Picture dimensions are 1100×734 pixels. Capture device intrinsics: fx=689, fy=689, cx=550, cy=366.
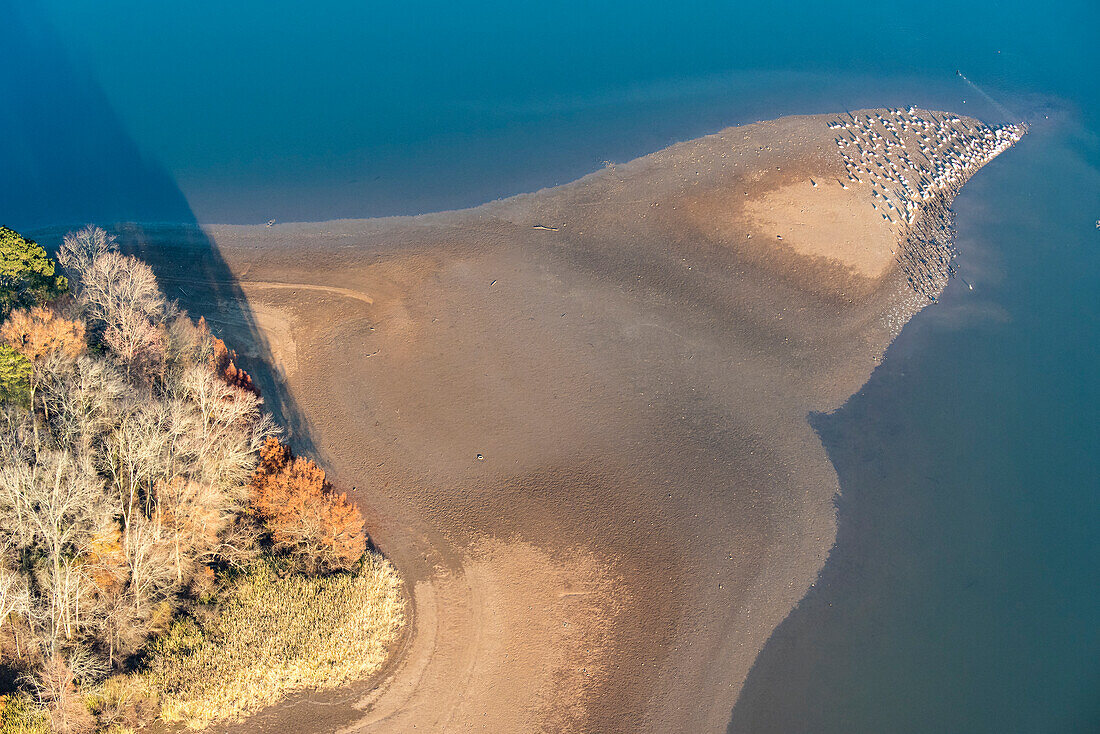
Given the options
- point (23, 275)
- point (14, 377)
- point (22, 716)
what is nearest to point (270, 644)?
point (22, 716)

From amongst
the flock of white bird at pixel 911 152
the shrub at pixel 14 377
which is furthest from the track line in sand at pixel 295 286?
the flock of white bird at pixel 911 152

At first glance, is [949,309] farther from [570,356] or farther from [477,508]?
[477,508]

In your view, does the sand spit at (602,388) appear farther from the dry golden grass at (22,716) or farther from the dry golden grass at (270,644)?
the dry golden grass at (22,716)

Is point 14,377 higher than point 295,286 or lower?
lower

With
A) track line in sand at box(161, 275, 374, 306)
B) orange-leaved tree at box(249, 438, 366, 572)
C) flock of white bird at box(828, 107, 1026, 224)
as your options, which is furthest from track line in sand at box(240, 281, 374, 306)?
flock of white bird at box(828, 107, 1026, 224)

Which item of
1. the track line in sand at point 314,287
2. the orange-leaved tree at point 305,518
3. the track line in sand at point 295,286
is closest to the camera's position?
the orange-leaved tree at point 305,518

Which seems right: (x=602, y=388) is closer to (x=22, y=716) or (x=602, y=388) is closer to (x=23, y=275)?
(x=22, y=716)

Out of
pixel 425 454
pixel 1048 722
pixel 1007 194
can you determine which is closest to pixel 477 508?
pixel 425 454
